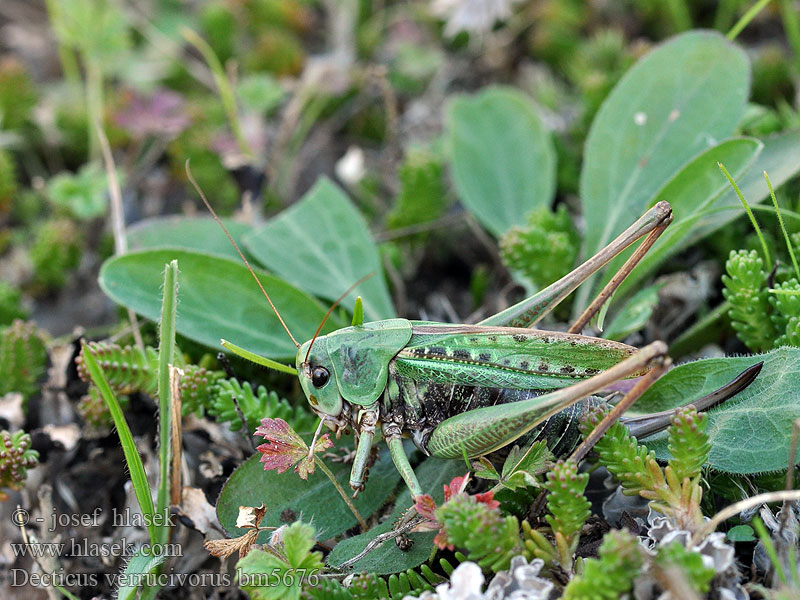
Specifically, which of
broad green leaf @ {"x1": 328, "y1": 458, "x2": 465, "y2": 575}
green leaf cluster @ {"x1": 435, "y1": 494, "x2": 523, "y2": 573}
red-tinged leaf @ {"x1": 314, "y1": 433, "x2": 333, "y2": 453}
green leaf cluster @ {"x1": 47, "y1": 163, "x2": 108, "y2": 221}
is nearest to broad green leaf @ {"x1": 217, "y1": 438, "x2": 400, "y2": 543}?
broad green leaf @ {"x1": 328, "y1": 458, "x2": 465, "y2": 575}

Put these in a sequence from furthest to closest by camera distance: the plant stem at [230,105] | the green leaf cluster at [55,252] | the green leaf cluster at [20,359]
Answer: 1. the plant stem at [230,105]
2. the green leaf cluster at [55,252]
3. the green leaf cluster at [20,359]

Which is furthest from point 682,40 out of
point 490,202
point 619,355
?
point 619,355

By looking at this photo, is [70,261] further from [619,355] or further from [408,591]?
[619,355]

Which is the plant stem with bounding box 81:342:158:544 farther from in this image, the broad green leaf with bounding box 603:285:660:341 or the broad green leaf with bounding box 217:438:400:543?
the broad green leaf with bounding box 603:285:660:341

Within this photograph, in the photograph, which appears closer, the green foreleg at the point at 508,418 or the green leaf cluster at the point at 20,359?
the green foreleg at the point at 508,418

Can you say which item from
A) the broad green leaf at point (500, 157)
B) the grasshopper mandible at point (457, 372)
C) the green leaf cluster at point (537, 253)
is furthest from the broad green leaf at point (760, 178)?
the broad green leaf at point (500, 157)

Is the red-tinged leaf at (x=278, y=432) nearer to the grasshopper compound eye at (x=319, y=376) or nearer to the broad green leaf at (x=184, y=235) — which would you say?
the grasshopper compound eye at (x=319, y=376)
